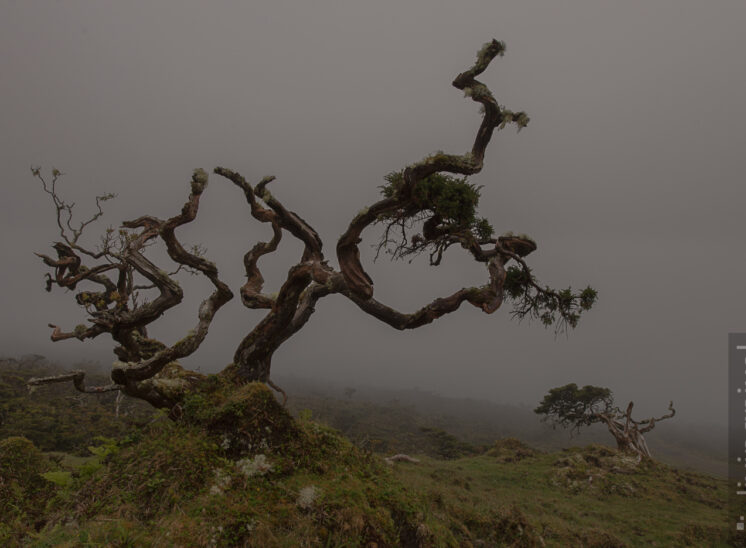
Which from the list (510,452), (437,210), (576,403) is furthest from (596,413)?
(437,210)

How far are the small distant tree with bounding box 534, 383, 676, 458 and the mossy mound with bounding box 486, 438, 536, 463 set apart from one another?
763 cm

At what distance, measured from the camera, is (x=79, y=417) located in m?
22.5

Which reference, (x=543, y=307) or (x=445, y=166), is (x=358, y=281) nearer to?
(x=445, y=166)

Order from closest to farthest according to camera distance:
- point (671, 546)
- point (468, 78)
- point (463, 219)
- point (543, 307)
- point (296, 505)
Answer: point (296, 505) < point (468, 78) < point (463, 219) < point (543, 307) < point (671, 546)

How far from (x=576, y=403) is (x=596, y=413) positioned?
295 cm

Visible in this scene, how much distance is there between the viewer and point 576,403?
123 feet

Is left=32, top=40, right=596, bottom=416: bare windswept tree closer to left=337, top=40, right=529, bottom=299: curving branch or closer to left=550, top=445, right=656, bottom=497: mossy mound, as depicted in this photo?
left=337, top=40, right=529, bottom=299: curving branch

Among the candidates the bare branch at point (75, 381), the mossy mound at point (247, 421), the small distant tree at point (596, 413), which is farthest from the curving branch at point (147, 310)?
the small distant tree at point (596, 413)

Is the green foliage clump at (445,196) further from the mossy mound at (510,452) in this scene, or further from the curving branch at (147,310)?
the mossy mound at (510,452)

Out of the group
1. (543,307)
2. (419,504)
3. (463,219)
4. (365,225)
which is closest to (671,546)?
(543,307)

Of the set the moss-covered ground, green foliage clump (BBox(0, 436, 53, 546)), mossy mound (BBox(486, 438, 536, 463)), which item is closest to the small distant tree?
mossy mound (BBox(486, 438, 536, 463))

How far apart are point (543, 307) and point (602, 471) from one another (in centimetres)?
1966

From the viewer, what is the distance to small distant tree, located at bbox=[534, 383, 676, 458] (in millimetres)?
28688

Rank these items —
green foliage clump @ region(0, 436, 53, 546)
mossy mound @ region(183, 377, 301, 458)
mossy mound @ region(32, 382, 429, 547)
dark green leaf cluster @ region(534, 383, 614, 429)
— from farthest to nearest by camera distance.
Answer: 1. dark green leaf cluster @ region(534, 383, 614, 429)
2. green foliage clump @ region(0, 436, 53, 546)
3. mossy mound @ region(183, 377, 301, 458)
4. mossy mound @ region(32, 382, 429, 547)
